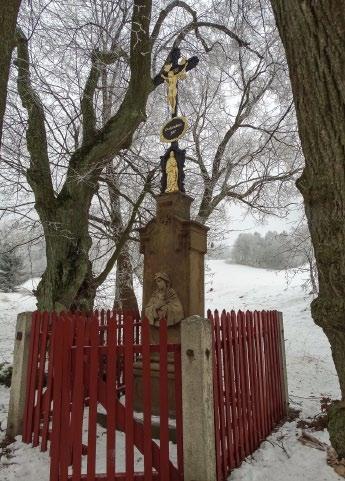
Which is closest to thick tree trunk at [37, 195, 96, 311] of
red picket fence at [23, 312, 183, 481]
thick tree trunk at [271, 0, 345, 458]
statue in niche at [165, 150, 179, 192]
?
statue in niche at [165, 150, 179, 192]

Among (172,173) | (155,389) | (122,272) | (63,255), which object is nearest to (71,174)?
(63,255)

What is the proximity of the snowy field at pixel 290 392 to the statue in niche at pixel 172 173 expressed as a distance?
3682mm

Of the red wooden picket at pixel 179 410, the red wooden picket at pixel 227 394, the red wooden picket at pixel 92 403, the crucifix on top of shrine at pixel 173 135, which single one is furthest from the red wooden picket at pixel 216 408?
the crucifix on top of shrine at pixel 173 135

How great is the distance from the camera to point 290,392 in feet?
22.5

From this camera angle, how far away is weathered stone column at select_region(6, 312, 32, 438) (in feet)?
13.8

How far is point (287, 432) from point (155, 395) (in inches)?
67.1

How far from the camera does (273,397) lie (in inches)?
194

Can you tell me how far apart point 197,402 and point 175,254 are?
2.78m

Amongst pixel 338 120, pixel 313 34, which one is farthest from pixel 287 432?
pixel 313 34

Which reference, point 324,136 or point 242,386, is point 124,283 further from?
point 324,136

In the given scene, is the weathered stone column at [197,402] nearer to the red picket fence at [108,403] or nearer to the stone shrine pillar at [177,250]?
the red picket fence at [108,403]

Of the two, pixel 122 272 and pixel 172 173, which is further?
pixel 122 272

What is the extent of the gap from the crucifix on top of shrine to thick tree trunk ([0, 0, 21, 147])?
2951 mm

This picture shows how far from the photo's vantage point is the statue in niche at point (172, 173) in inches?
230
